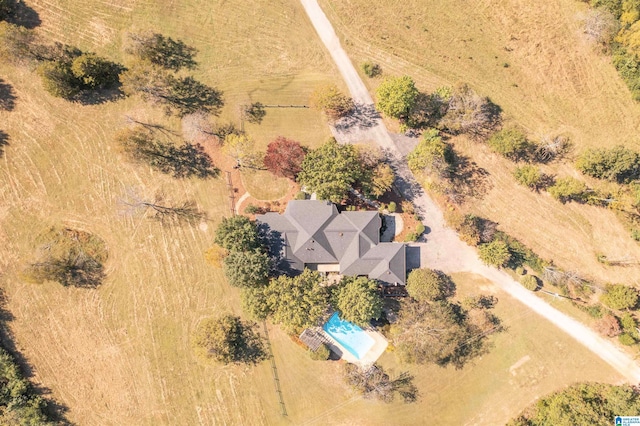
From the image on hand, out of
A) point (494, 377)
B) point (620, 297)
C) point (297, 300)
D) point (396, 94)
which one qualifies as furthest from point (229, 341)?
point (620, 297)

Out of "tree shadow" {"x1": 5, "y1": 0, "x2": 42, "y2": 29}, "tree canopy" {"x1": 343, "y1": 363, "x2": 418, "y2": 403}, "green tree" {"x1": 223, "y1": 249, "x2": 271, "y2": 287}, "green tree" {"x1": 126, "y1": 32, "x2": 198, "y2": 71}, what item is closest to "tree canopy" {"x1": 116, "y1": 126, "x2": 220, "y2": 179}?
"green tree" {"x1": 126, "y1": 32, "x2": 198, "y2": 71}

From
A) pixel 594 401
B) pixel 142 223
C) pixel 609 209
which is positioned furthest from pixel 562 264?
pixel 142 223

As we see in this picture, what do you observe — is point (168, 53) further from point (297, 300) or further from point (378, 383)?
point (378, 383)

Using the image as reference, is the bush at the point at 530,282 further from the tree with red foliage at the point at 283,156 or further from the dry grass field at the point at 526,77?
the tree with red foliage at the point at 283,156

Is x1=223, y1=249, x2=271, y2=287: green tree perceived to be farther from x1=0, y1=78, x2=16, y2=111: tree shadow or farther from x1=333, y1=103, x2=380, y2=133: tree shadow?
x1=0, y1=78, x2=16, y2=111: tree shadow

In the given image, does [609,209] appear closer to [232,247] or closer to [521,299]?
[521,299]
